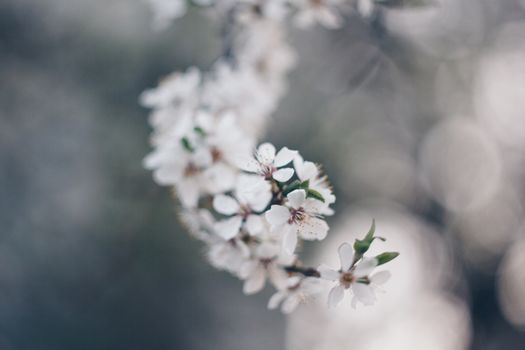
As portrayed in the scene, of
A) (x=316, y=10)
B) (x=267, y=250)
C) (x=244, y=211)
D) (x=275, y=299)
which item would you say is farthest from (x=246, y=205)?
(x=316, y=10)

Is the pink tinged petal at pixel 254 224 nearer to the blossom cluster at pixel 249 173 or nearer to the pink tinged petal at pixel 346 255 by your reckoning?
the blossom cluster at pixel 249 173

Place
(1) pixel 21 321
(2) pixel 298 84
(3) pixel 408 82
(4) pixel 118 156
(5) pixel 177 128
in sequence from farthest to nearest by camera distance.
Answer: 1. (2) pixel 298 84
2. (3) pixel 408 82
3. (4) pixel 118 156
4. (1) pixel 21 321
5. (5) pixel 177 128

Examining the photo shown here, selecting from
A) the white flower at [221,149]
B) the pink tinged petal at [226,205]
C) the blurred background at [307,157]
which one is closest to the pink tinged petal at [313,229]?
the pink tinged petal at [226,205]

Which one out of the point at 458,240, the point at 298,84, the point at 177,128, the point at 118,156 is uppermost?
the point at 298,84

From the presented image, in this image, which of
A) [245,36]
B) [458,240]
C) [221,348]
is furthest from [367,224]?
[245,36]

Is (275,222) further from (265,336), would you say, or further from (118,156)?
(265,336)

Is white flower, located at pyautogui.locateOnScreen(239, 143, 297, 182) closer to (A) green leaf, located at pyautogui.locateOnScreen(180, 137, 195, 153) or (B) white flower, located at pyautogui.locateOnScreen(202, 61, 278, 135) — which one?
(A) green leaf, located at pyautogui.locateOnScreen(180, 137, 195, 153)
